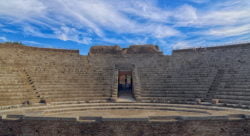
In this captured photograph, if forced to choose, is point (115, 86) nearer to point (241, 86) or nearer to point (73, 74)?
point (73, 74)

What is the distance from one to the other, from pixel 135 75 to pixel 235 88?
9890 mm

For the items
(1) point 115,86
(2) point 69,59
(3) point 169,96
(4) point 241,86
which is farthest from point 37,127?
(4) point 241,86

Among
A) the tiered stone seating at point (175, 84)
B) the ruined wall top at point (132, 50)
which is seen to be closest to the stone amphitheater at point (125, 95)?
the tiered stone seating at point (175, 84)

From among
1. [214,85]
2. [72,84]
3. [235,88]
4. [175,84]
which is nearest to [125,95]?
[175,84]

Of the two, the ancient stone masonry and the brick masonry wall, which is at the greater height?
the ancient stone masonry

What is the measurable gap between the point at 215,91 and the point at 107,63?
41.9 feet

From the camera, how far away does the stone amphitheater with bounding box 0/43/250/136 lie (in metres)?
9.62

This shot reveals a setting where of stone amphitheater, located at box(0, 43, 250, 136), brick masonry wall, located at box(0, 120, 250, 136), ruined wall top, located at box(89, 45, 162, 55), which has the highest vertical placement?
ruined wall top, located at box(89, 45, 162, 55)

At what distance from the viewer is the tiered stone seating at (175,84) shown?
16.1 meters

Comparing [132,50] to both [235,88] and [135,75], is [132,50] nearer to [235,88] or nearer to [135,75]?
[135,75]

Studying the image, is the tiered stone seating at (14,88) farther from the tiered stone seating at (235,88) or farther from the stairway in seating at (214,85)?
the tiered stone seating at (235,88)

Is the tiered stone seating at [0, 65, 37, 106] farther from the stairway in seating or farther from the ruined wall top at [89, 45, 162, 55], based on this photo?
the stairway in seating

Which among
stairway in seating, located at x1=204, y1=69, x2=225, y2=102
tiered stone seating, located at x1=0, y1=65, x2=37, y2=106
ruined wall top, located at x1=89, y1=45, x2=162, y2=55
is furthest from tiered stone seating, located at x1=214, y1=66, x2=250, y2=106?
tiered stone seating, located at x1=0, y1=65, x2=37, y2=106

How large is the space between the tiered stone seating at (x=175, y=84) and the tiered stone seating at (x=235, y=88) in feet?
3.81
